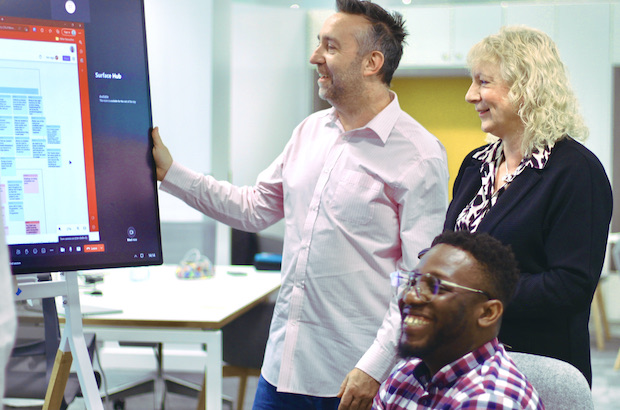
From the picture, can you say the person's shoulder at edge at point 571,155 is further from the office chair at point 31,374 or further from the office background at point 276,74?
the office background at point 276,74

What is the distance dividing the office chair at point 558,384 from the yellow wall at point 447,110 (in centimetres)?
532

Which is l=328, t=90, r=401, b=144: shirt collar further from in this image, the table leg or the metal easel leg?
the table leg

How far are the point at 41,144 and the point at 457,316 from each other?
0.88m

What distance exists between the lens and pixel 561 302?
61.7 inches

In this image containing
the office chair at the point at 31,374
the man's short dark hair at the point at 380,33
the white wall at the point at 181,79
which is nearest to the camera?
the man's short dark hair at the point at 380,33

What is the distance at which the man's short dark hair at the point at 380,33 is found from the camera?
6.32ft

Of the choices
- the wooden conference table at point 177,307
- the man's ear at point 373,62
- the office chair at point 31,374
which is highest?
the man's ear at point 373,62

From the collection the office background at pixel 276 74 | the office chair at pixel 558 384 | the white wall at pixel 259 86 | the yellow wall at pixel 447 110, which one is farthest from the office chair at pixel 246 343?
the yellow wall at pixel 447 110

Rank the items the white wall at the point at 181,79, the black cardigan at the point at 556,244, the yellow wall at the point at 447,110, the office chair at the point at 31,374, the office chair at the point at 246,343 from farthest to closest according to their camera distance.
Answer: the yellow wall at the point at 447,110
the white wall at the point at 181,79
the office chair at the point at 246,343
the office chair at the point at 31,374
the black cardigan at the point at 556,244

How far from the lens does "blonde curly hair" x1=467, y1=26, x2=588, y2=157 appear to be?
5.50 feet

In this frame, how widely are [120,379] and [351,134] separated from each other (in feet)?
A: 10.7

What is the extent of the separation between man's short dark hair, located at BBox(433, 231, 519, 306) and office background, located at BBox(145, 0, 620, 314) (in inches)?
133

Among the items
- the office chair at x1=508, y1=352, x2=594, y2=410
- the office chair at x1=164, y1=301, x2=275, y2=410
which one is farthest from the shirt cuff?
the office chair at x1=164, y1=301, x2=275, y2=410

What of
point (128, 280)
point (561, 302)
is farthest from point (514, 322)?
point (128, 280)
